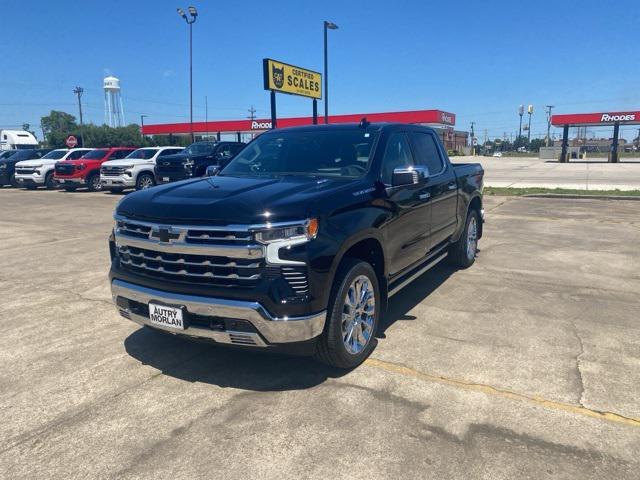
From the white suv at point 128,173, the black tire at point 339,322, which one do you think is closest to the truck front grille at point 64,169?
the white suv at point 128,173

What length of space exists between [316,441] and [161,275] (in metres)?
1.58

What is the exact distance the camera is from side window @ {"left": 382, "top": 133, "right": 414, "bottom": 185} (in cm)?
444

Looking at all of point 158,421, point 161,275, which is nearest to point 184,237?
point 161,275

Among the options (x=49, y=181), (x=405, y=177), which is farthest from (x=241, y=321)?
(x=49, y=181)

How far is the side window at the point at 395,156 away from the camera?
444 centimetres

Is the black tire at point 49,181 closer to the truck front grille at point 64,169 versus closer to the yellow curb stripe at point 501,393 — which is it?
the truck front grille at point 64,169

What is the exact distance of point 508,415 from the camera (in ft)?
10.4

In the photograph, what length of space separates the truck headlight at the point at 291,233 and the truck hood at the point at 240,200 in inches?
2.1

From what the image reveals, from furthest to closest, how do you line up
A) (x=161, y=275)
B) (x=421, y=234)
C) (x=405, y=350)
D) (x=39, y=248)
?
(x=39, y=248) → (x=421, y=234) → (x=405, y=350) → (x=161, y=275)

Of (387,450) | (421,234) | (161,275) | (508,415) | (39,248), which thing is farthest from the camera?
(39,248)

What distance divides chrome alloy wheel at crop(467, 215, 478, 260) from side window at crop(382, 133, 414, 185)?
2.29m

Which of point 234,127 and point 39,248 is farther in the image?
point 234,127

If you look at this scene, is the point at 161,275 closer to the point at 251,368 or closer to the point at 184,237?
the point at 184,237

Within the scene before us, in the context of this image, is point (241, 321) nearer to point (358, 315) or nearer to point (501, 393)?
point (358, 315)
